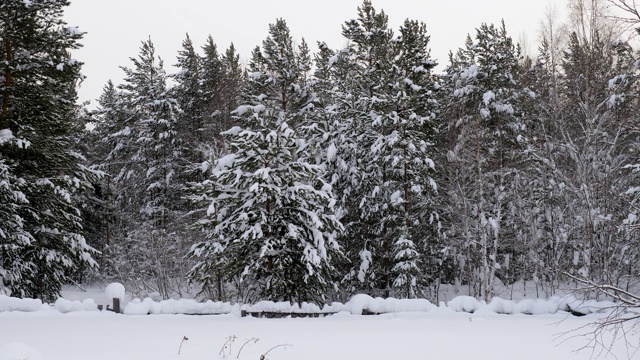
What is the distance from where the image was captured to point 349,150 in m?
22.2

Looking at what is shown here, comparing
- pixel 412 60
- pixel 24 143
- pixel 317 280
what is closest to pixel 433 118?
pixel 412 60

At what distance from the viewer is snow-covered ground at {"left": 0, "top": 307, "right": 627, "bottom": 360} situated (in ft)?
24.7

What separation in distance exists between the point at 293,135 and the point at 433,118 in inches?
396

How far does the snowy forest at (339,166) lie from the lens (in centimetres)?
1496

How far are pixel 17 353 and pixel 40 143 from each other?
13.0 m

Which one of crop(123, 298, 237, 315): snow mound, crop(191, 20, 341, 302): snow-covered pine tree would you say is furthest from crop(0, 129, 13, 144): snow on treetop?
crop(123, 298, 237, 315): snow mound

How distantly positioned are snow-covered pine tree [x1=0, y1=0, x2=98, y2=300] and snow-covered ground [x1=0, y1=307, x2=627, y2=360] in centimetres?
514

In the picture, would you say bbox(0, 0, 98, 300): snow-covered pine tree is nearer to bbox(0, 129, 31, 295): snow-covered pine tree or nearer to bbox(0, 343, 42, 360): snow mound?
bbox(0, 129, 31, 295): snow-covered pine tree

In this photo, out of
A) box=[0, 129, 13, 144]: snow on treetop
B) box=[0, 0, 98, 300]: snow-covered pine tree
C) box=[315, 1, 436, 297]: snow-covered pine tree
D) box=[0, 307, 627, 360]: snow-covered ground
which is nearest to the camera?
box=[0, 307, 627, 360]: snow-covered ground

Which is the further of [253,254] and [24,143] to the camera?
[24,143]

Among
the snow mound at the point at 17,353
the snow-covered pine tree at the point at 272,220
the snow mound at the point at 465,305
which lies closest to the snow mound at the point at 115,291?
the snow-covered pine tree at the point at 272,220

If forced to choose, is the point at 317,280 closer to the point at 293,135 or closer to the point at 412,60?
the point at 293,135

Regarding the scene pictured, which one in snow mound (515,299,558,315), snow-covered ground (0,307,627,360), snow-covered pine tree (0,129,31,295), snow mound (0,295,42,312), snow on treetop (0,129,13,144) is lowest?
snow-covered ground (0,307,627,360)

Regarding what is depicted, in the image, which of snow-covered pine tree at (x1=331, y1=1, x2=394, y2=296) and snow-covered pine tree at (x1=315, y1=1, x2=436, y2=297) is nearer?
snow-covered pine tree at (x1=315, y1=1, x2=436, y2=297)
